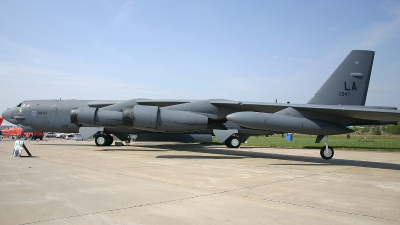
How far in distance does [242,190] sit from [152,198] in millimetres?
1910

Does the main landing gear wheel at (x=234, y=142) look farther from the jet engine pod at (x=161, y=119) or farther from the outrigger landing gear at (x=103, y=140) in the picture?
the outrigger landing gear at (x=103, y=140)

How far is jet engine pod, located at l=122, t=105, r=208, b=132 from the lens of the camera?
14234 millimetres

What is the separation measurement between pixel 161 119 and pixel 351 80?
8.47 metres

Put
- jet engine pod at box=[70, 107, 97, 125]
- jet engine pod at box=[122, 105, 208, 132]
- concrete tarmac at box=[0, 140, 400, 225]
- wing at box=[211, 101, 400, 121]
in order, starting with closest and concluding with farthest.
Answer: concrete tarmac at box=[0, 140, 400, 225] < wing at box=[211, 101, 400, 121] < jet engine pod at box=[122, 105, 208, 132] < jet engine pod at box=[70, 107, 97, 125]

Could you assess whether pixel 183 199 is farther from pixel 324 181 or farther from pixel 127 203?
pixel 324 181

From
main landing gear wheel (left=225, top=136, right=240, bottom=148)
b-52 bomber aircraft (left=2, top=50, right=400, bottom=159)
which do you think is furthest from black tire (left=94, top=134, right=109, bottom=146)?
main landing gear wheel (left=225, top=136, right=240, bottom=148)

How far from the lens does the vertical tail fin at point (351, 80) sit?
13250 mm

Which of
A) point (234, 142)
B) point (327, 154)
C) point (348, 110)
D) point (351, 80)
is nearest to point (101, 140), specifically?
point (234, 142)

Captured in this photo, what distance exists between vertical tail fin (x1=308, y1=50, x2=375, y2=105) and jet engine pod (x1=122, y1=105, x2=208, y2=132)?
5.79m

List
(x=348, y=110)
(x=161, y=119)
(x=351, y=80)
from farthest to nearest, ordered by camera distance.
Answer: (x=161, y=119) → (x=351, y=80) → (x=348, y=110)

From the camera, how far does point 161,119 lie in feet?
47.3

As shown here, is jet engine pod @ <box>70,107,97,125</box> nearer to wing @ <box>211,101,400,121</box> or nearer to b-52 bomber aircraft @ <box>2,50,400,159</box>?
b-52 bomber aircraft @ <box>2,50,400,159</box>

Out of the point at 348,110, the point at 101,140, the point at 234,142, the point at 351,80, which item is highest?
the point at 351,80

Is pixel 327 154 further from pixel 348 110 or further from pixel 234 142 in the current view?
pixel 234 142
